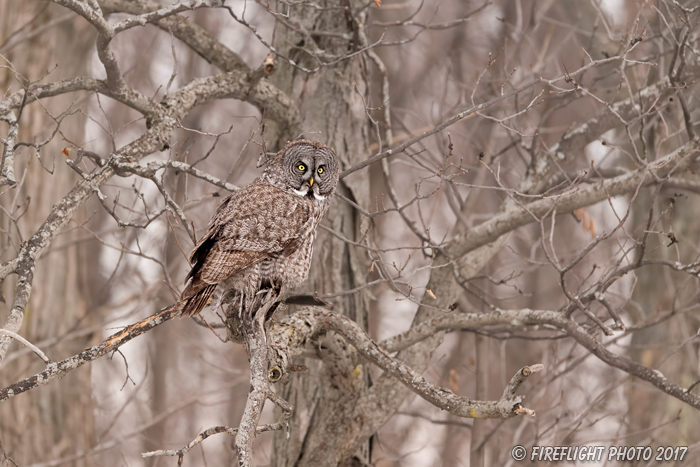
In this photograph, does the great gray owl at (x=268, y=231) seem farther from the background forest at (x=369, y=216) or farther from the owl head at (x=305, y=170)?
the background forest at (x=369, y=216)

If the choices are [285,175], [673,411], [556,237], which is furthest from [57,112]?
[556,237]

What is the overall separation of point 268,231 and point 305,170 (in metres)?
0.63

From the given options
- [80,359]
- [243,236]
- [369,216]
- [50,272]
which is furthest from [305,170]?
[50,272]

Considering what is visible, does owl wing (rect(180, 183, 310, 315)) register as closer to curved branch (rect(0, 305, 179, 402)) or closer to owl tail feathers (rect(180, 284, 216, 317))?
owl tail feathers (rect(180, 284, 216, 317))

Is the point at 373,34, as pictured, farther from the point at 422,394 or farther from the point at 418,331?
the point at 422,394

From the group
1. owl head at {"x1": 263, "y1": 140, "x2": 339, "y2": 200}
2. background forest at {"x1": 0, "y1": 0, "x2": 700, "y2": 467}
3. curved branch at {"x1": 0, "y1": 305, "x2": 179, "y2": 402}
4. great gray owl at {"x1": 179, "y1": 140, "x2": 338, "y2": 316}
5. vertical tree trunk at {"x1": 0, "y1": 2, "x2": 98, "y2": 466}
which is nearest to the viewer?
curved branch at {"x1": 0, "y1": 305, "x2": 179, "y2": 402}

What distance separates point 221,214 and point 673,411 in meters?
6.00

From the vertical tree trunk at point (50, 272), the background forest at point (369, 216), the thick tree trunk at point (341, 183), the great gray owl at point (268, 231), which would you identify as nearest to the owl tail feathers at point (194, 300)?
the great gray owl at point (268, 231)

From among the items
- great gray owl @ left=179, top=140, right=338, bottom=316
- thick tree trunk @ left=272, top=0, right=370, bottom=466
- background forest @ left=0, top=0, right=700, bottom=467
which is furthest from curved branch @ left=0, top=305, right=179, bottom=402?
thick tree trunk @ left=272, top=0, right=370, bottom=466

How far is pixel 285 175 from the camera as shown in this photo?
5.18 metres

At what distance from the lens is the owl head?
16.7ft

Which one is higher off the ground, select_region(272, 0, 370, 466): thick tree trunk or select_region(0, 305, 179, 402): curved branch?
select_region(272, 0, 370, 466): thick tree trunk

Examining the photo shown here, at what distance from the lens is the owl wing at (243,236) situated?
13.9 feet

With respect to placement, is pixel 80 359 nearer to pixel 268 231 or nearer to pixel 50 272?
pixel 268 231
